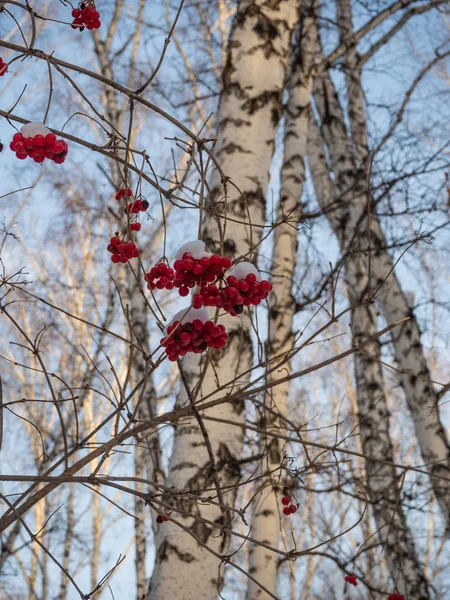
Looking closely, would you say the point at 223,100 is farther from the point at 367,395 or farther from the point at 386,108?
the point at 386,108

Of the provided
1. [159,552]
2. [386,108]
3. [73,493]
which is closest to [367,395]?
[386,108]

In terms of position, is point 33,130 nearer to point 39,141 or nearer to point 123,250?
point 39,141

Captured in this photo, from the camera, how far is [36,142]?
1145mm

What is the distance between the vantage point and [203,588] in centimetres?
183

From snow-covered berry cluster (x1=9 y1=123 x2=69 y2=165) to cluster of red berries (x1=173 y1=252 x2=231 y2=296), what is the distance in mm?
333

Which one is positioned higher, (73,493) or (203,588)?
(73,493)

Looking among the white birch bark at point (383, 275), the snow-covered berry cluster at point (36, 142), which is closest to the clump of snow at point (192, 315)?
the snow-covered berry cluster at point (36, 142)

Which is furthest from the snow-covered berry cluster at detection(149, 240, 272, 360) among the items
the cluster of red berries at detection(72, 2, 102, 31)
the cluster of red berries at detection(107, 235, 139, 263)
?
the cluster of red berries at detection(72, 2, 102, 31)

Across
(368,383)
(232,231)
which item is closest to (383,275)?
(368,383)

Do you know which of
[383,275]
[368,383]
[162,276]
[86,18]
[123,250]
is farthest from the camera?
[368,383]

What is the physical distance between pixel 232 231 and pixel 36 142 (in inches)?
50.4

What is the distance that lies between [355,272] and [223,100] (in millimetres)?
2567

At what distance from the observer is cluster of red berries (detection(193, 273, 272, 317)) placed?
109cm

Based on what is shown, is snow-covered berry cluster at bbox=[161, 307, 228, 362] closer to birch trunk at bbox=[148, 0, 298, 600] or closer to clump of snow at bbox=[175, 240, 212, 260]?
clump of snow at bbox=[175, 240, 212, 260]
